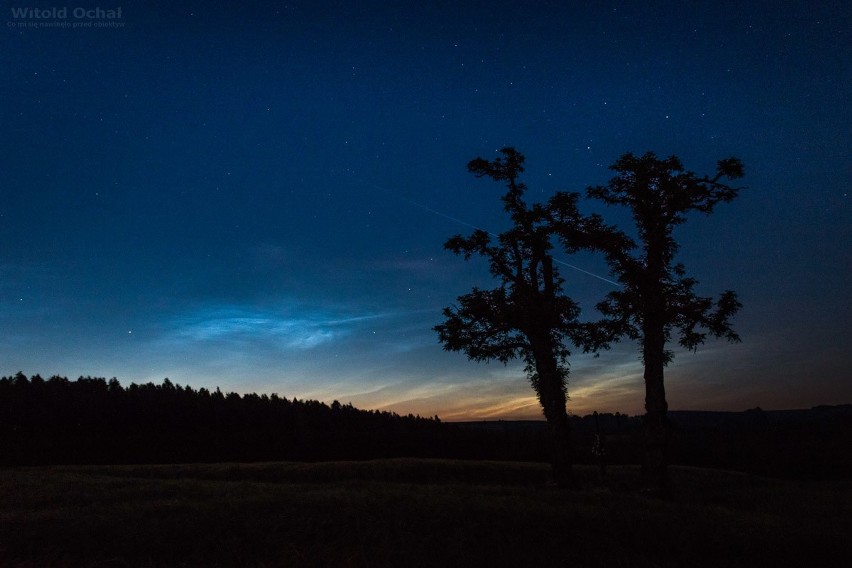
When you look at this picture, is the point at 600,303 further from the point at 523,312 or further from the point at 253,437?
the point at 253,437

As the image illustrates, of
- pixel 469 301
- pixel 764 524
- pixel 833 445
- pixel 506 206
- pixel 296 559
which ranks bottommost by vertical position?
pixel 833 445

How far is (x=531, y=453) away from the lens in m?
84.6

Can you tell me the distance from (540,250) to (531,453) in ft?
210

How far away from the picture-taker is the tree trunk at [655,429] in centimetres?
2153

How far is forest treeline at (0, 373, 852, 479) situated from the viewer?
74938mm

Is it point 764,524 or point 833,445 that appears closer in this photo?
point 764,524

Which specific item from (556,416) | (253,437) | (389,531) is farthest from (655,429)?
(253,437)

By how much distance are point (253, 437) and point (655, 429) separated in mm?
76910

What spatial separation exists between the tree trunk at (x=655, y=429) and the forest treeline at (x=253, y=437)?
4581cm

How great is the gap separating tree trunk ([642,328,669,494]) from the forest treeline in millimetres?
45812

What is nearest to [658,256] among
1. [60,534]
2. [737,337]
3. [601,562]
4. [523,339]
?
[737,337]

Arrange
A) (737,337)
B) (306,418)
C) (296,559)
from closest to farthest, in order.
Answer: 1. (296,559)
2. (737,337)
3. (306,418)

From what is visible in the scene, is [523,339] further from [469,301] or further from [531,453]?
[531,453]

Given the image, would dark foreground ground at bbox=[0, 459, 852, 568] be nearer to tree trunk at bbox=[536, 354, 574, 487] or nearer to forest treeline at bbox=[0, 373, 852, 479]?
tree trunk at bbox=[536, 354, 574, 487]
